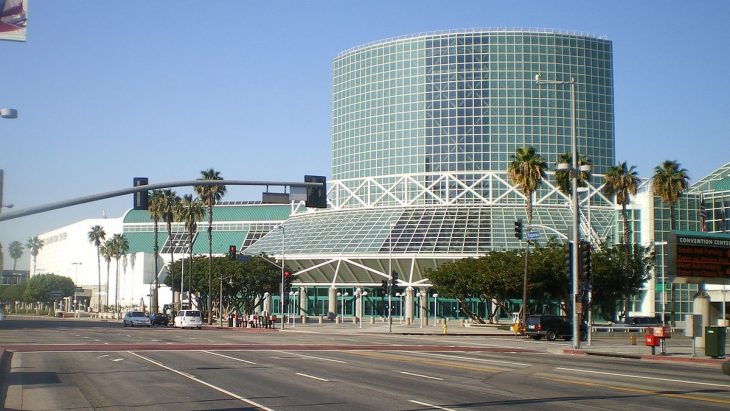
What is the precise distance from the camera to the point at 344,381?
28.8 m

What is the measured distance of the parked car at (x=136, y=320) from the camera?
91.1 m

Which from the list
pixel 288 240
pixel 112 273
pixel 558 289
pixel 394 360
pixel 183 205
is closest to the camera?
pixel 394 360

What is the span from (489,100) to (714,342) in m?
103

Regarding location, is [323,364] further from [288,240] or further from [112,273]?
[112,273]

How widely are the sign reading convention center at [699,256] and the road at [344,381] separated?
569cm

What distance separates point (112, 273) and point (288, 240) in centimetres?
6571

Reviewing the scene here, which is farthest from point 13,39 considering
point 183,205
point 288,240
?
point 288,240

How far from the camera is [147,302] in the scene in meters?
161

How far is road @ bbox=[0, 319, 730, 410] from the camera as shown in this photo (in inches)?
906

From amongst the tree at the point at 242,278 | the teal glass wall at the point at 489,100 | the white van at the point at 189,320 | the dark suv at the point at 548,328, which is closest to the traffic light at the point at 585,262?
the dark suv at the point at 548,328

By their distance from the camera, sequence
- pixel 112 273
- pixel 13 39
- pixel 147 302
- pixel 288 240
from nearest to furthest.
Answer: pixel 13 39
pixel 288 240
pixel 147 302
pixel 112 273

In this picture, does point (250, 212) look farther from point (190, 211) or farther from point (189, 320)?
point (189, 320)

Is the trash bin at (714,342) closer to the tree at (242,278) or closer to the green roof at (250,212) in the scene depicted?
the tree at (242,278)

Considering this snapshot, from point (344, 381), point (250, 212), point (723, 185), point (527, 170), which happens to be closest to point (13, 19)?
point (344, 381)
